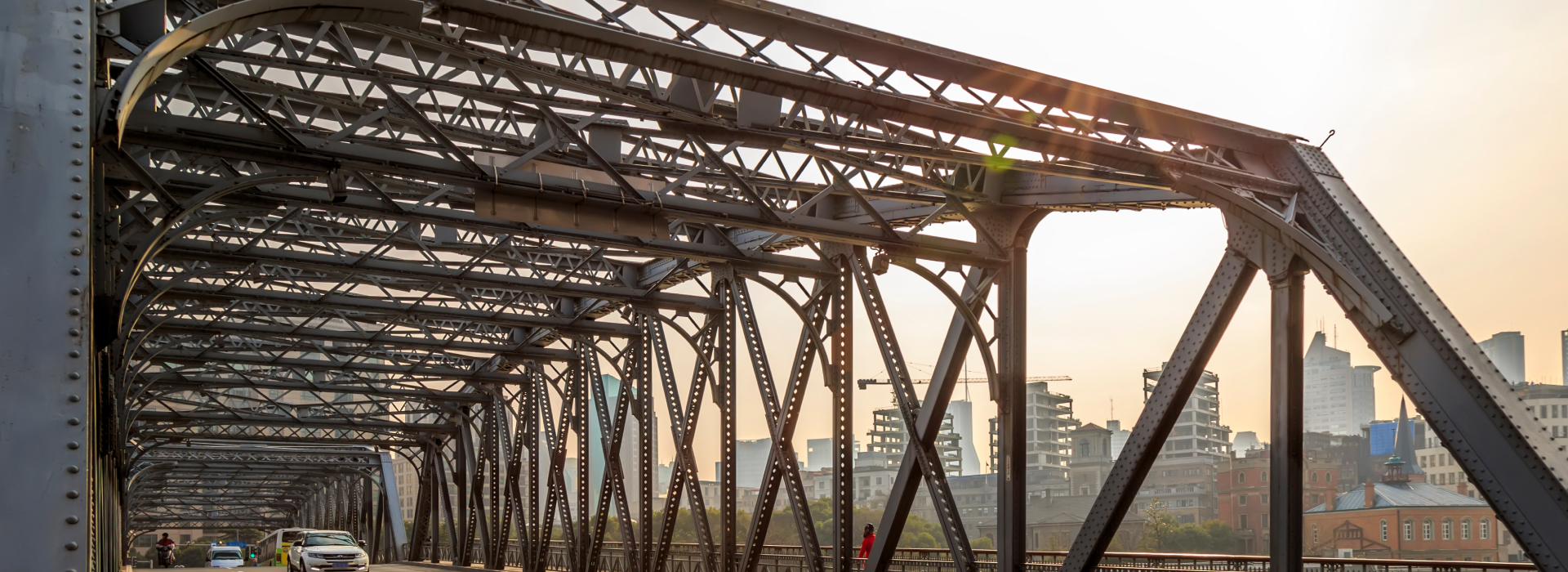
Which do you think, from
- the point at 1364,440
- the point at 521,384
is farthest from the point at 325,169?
the point at 1364,440

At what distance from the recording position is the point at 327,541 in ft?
98.2

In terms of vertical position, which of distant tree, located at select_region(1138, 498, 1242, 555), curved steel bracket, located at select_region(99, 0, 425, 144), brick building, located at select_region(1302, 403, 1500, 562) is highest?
curved steel bracket, located at select_region(99, 0, 425, 144)

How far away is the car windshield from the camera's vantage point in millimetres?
29578

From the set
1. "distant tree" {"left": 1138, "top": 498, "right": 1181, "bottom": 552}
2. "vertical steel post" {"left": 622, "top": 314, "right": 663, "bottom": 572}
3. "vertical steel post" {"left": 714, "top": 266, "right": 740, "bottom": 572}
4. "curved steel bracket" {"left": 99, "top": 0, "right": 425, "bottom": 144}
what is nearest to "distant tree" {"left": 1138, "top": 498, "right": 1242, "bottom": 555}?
"distant tree" {"left": 1138, "top": 498, "right": 1181, "bottom": 552}

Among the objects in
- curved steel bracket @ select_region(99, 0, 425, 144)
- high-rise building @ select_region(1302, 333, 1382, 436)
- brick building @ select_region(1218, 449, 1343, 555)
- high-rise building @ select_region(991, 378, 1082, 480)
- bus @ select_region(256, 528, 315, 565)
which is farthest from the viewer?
high-rise building @ select_region(1302, 333, 1382, 436)

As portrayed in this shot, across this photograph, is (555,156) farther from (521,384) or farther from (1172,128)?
(521,384)

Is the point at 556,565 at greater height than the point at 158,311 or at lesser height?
lesser

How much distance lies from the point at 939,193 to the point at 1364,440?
122 metres

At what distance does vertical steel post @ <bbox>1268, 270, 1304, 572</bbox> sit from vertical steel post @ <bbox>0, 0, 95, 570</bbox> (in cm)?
1188

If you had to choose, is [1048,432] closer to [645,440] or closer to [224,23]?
[645,440]

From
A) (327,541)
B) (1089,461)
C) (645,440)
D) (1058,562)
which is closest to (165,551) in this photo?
(327,541)

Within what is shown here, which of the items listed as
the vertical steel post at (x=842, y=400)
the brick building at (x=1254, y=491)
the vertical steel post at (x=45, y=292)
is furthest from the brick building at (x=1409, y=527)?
the vertical steel post at (x=45, y=292)

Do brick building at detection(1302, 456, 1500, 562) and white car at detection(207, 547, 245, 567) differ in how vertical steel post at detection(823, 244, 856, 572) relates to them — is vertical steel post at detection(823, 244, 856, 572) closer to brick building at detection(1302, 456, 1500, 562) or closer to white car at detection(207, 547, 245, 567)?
white car at detection(207, 547, 245, 567)

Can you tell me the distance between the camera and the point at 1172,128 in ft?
49.4
